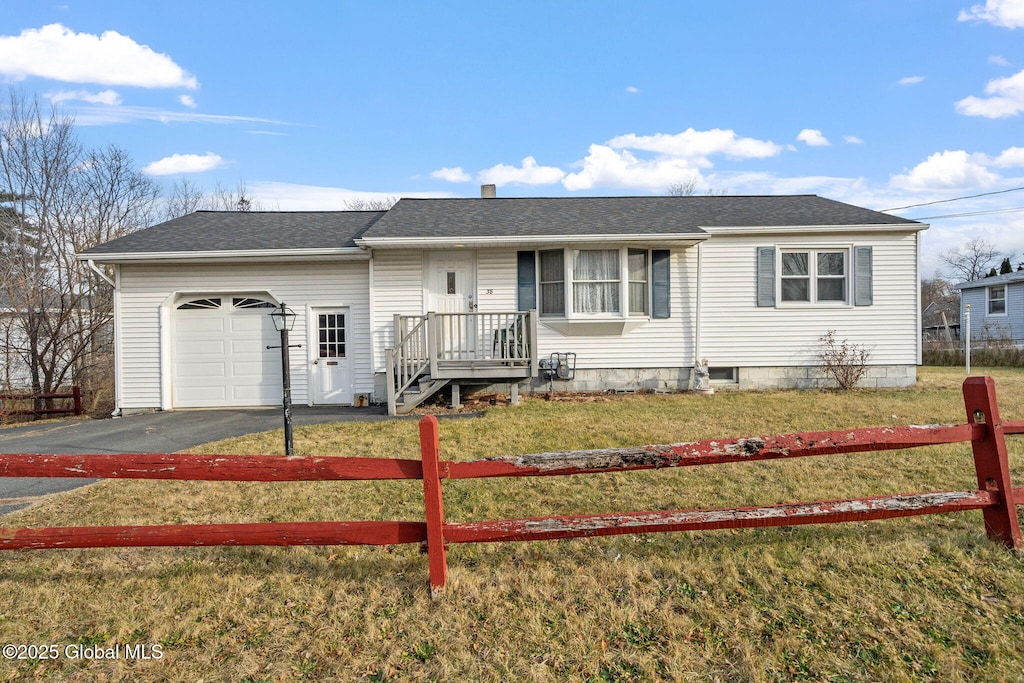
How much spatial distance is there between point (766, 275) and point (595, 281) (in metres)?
3.51

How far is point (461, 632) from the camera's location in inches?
116

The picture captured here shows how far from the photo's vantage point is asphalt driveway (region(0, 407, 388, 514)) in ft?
19.9

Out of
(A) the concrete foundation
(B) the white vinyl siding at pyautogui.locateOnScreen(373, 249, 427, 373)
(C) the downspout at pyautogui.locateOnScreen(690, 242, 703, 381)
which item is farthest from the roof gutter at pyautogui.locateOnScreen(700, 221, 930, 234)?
(B) the white vinyl siding at pyautogui.locateOnScreen(373, 249, 427, 373)

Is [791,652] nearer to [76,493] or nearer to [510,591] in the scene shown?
[510,591]

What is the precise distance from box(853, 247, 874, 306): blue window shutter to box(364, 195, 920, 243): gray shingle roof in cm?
60

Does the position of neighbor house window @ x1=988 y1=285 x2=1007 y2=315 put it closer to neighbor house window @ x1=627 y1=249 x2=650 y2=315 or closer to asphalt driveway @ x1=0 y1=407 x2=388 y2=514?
neighbor house window @ x1=627 y1=249 x2=650 y2=315

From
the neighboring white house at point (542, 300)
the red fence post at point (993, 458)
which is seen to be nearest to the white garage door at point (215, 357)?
the neighboring white house at point (542, 300)

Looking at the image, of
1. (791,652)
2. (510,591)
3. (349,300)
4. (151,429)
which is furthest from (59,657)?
(349,300)

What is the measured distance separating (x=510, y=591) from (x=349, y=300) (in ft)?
29.0

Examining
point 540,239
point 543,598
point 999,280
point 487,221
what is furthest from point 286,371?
point 999,280

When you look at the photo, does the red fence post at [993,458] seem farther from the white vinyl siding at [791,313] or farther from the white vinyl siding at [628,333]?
the white vinyl siding at [791,313]

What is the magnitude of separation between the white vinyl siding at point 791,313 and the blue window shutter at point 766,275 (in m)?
0.09

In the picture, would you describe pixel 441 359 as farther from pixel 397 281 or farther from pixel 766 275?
pixel 766 275

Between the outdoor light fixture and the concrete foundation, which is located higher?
the outdoor light fixture
